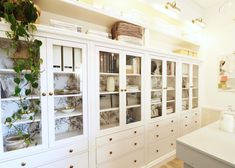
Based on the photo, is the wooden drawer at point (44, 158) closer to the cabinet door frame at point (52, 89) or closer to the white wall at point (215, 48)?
the cabinet door frame at point (52, 89)

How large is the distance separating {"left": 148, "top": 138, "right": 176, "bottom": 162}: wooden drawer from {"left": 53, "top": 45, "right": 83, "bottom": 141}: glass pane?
3.97 ft

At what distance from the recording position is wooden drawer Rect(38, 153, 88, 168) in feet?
4.35

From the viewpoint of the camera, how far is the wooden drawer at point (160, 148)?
2.14m

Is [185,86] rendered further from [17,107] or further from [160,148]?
[17,107]

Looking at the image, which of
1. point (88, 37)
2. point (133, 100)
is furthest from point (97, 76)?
→ point (133, 100)

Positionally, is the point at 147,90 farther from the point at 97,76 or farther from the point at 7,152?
the point at 7,152

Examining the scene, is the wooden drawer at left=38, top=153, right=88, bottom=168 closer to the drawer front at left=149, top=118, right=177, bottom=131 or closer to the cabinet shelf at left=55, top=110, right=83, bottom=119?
the cabinet shelf at left=55, top=110, right=83, bottom=119

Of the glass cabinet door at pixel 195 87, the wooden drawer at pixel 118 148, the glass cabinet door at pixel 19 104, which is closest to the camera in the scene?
the glass cabinet door at pixel 19 104

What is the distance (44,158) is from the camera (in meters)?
1.26

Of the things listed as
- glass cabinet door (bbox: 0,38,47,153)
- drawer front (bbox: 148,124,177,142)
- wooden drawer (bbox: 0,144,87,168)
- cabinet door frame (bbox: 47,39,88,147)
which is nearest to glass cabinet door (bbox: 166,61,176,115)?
drawer front (bbox: 148,124,177,142)

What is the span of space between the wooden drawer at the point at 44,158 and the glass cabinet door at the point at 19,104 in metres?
0.10

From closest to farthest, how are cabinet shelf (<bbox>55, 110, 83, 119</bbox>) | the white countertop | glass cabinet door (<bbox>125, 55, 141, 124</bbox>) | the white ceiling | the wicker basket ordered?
the white countertop → cabinet shelf (<bbox>55, 110, 83, 119</bbox>) → the wicker basket → glass cabinet door (<bbox>125, 55, 141, 124</bbox>) → the white ceiling

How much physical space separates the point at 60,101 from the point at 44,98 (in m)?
0.27

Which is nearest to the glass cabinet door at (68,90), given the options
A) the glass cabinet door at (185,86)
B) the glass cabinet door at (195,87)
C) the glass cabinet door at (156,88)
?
the glass cabinet door at (156,88)
